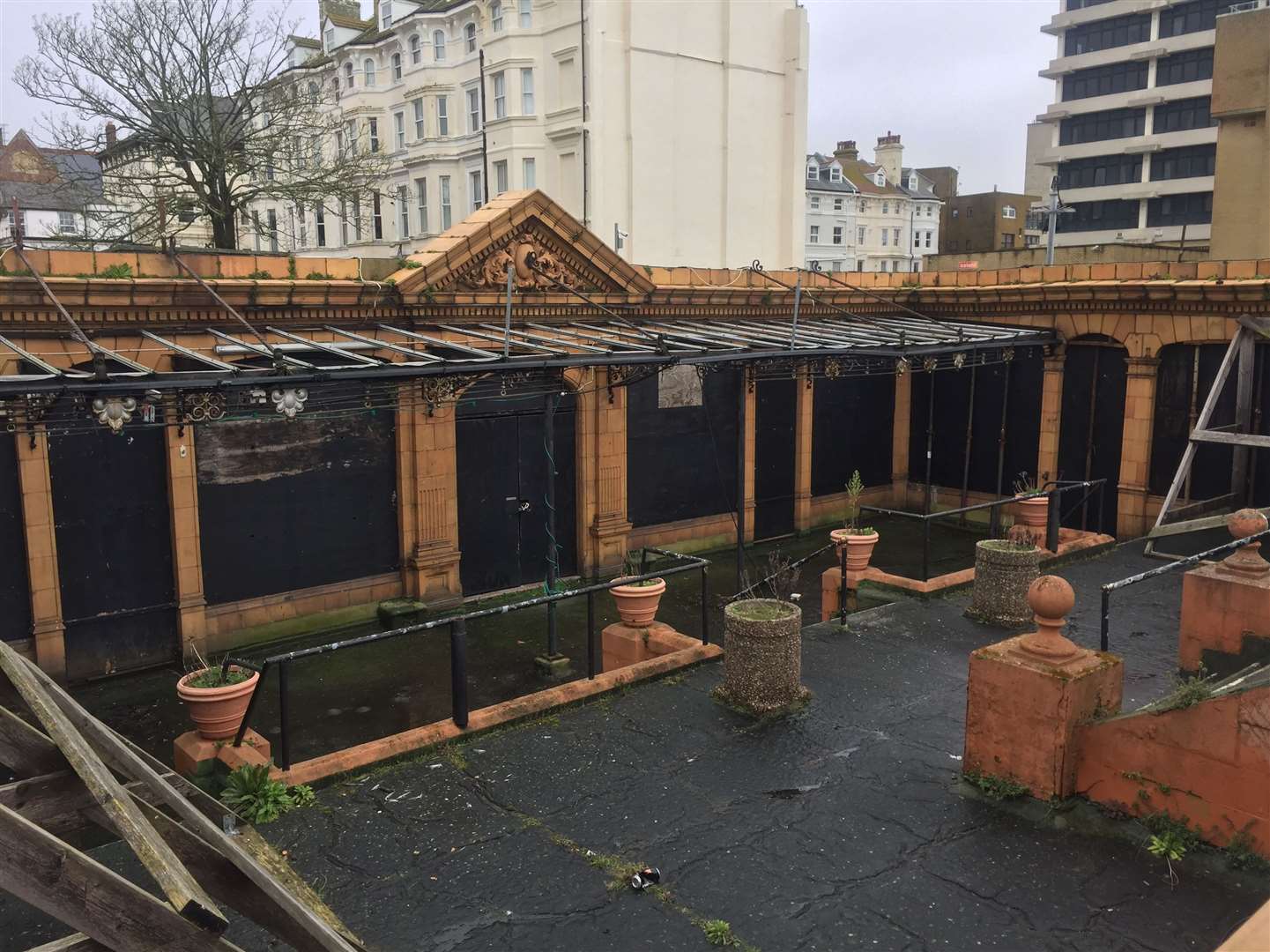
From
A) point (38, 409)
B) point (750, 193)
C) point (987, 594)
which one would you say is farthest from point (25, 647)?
point (750, 193)

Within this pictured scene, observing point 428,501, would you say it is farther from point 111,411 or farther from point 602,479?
point 111,411

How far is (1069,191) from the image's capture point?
201ft

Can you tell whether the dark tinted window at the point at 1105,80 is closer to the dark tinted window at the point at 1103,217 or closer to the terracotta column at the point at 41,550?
the dark tinted window at the point at 1103,217

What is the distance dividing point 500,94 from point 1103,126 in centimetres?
4083

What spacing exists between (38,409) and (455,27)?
118 ft

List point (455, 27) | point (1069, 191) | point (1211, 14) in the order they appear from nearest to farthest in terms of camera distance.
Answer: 1. point (455, 27)
2. point (1211, 14)
3. point (1069, 191)

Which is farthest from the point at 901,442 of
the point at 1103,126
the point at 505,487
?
the point at 1103,126

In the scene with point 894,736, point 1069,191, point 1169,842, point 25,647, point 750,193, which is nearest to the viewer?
point 1169,842

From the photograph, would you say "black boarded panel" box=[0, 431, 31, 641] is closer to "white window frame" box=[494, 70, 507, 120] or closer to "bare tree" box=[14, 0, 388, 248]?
"bare tree" box=[14, 0, 388, 248]

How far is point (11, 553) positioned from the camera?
1103cm

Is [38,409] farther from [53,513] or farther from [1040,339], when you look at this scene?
[1040,339]

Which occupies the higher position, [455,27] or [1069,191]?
[455,27]

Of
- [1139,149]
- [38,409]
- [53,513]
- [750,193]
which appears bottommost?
[53,513]

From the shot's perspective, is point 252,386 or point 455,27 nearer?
point 252,386
